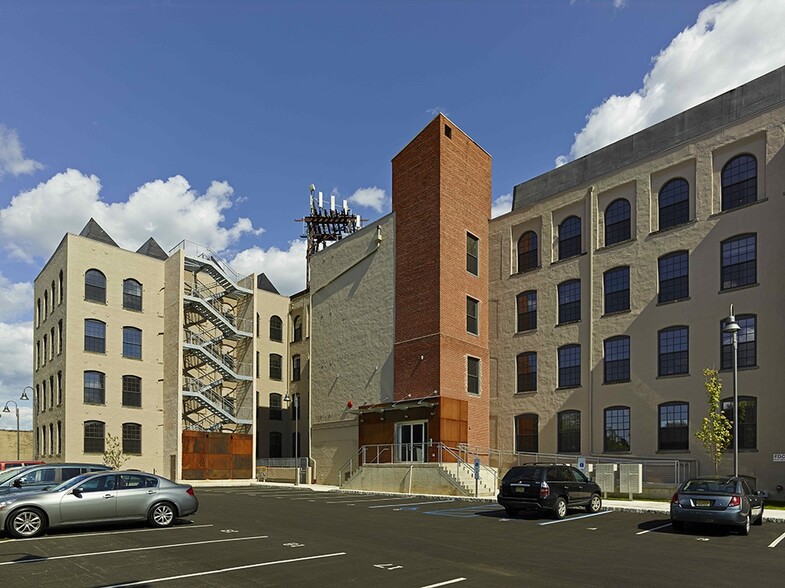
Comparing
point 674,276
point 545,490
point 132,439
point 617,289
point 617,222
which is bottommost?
point 132,439

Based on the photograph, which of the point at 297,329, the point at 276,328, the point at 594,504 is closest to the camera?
the point at 594,504

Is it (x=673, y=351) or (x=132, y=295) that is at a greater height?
(x=132, y=295)

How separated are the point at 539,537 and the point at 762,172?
63.8 ft

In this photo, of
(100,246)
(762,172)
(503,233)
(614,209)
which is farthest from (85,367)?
(762,172)

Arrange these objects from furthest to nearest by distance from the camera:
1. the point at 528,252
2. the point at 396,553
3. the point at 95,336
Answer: the point at 95,336 < the point at 528,252 < the point at 396,553

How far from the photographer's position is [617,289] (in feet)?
105

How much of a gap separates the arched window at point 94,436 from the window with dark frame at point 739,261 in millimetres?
35365

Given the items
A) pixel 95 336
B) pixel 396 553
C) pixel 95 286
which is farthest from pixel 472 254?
pixel 396 553

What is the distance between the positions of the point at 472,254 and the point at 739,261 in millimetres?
13627

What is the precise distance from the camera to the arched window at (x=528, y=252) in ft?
119

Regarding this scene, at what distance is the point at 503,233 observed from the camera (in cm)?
3769

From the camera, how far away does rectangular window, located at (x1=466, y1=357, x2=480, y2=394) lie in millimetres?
35344

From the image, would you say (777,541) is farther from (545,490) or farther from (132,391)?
(132,391)

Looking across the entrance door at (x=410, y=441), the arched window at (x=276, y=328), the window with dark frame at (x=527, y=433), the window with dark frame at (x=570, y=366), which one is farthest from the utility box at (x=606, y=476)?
the arched window at (x=276, y=328)
